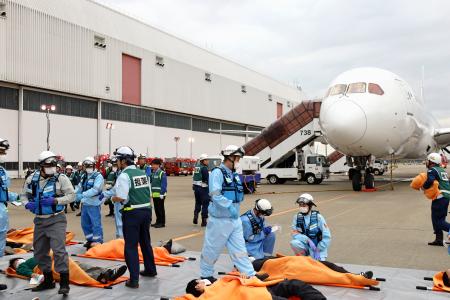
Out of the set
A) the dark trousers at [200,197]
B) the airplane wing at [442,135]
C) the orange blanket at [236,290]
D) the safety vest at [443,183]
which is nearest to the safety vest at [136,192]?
the orange blanket at [236,290]

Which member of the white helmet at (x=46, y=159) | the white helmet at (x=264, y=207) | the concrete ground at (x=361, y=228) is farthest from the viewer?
the concrete ground at (x=361, y=228)

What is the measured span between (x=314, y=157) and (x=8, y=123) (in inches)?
999

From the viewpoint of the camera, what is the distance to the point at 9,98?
39.2 m

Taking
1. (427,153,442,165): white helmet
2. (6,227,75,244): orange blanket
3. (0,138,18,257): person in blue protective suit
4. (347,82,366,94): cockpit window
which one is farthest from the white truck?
(0,138,18,257): person in blue protective suit

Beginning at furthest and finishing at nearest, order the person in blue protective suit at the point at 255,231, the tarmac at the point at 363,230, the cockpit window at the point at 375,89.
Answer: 1. the cockpit window at the point at 375,89
2. the tarmac at the point at 363,230
3. the person in blue protective suit at the point at 255,231

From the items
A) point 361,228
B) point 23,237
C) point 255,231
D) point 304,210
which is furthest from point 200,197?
→ point 304,210

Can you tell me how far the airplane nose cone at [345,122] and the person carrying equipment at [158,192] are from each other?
9.52 meters

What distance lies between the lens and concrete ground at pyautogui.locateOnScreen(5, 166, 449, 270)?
891cm

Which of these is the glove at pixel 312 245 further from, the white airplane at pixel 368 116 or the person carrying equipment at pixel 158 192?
the white airplane at pixel 368 116

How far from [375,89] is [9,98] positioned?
30.7 m

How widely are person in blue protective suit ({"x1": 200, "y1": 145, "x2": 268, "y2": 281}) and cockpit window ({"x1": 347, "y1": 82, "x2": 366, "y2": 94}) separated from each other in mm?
15481

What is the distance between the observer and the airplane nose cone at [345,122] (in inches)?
777

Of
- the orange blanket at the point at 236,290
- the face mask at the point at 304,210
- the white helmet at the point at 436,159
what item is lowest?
the orange blanket at the point at 236,290

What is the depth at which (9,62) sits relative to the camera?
125ft
